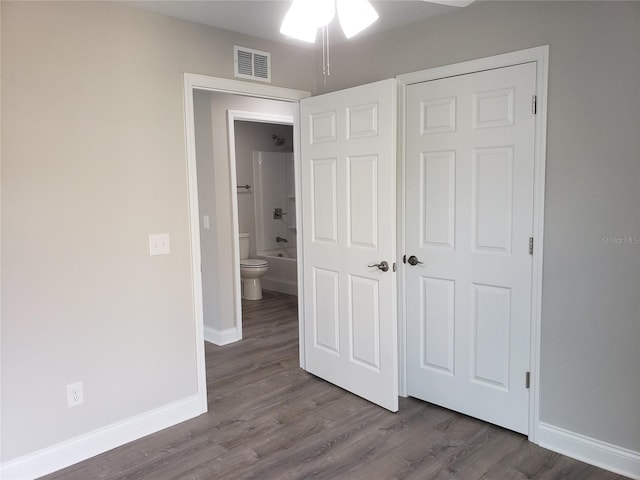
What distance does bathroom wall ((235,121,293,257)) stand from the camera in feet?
21.7

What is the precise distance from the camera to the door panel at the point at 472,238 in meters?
2.56

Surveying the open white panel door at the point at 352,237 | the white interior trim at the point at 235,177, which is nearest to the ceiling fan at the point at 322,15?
the open white panel door at the point at 352,237

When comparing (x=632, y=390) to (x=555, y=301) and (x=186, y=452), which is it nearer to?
(x=555, y=301)

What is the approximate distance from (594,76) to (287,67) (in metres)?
1.95

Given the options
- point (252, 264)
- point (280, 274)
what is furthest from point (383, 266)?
point (280, 274)

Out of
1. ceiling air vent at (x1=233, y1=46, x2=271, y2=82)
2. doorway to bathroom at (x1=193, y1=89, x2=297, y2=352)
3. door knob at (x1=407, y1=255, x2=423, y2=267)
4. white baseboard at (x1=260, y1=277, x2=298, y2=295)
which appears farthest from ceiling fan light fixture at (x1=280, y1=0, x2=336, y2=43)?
white baseboard at (x1=260, y1=277, x2=298, y2=295)

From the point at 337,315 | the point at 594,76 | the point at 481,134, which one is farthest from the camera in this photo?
the point at 337,315

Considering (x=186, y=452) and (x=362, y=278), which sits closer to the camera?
(x=186, y=452)

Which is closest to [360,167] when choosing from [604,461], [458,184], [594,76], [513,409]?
[458,184]

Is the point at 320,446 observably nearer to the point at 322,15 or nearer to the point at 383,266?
the point at 383,266

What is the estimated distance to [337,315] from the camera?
3346mm

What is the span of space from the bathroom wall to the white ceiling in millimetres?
3628

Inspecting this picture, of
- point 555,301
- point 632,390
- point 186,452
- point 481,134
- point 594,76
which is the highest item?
point 594,76

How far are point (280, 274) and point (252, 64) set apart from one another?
3.65 m
